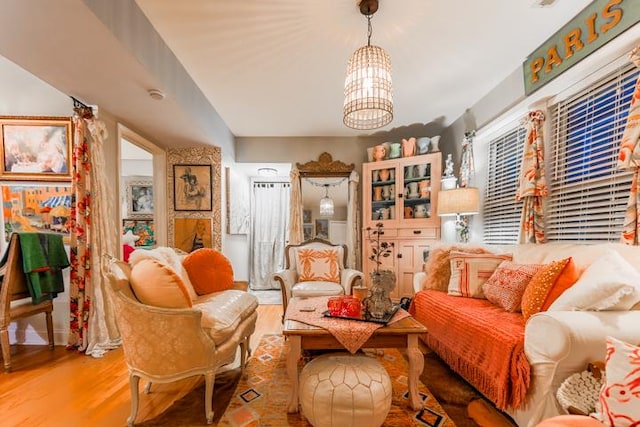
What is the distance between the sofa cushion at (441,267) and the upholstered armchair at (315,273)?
26.3 inches

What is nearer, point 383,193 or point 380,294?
point 380,294

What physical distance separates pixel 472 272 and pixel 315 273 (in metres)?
1.59

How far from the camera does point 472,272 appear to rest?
2287mm

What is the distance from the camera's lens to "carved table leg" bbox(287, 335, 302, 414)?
5.01ft

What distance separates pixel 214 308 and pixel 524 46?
3093 mm

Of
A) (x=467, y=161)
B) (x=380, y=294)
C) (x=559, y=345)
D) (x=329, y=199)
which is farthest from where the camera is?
(x=329, y=199)

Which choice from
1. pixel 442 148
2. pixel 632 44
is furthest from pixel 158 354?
pixel 442 148

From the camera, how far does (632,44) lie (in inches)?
63.4

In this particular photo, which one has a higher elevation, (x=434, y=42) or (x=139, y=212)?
(x=434, y=42)

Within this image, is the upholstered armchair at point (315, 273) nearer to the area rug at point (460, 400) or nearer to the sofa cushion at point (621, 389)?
the area rug at point (460, 400)

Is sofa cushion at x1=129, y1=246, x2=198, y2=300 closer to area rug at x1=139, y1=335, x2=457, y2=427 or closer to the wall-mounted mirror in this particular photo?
area rug at x1=139, y1=335, x2=457, y2=427

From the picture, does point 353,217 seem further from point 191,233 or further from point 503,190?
point 191,233

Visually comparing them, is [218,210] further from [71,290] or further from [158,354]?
[158,354]

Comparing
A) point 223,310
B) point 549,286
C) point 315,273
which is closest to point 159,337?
point 223,310
